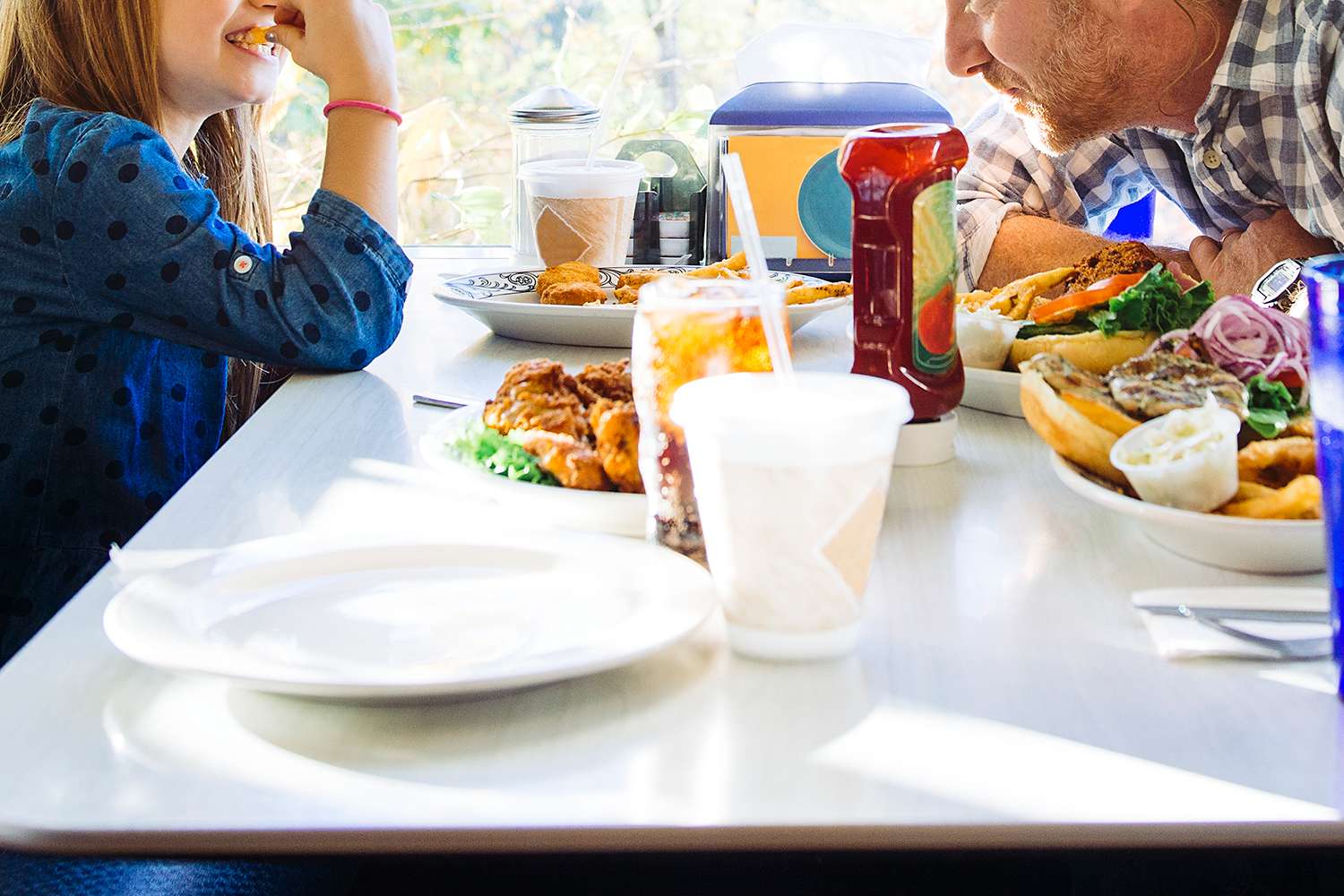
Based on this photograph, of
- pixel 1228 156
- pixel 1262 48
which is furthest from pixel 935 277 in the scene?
pixel 1228 156

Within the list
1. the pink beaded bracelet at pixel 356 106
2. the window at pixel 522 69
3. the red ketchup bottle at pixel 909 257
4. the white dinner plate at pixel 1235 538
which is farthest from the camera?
the window at pixel 522 69

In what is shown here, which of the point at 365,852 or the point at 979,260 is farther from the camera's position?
the point at 979,260

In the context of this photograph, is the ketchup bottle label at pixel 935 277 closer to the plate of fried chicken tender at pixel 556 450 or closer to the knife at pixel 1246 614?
the plate of fried chicken tender at pixel 556 450

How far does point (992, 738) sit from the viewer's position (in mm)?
583

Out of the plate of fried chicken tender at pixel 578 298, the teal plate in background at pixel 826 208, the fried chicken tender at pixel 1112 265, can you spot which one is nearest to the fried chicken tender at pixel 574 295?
the plate of fried chicken tender at pixel 578 298

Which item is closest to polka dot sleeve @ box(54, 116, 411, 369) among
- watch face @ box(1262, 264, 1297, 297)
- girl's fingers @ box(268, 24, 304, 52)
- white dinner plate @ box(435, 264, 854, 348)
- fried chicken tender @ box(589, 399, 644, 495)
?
white dinner plate @ box(435, 264, 854, 348)

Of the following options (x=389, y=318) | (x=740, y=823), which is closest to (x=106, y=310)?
(x=389, y=318)

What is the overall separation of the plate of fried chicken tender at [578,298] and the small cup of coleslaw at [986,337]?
0.21 meters

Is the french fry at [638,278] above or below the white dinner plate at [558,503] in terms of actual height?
below

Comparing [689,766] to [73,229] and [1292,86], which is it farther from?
[1292,86]

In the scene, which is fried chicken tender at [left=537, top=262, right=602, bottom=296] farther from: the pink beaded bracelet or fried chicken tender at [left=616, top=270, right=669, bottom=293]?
the pink beaded bracelet

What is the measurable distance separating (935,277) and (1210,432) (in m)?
0.25

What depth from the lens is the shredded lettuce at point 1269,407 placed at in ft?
2.81

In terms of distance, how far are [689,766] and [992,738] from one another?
129mm
